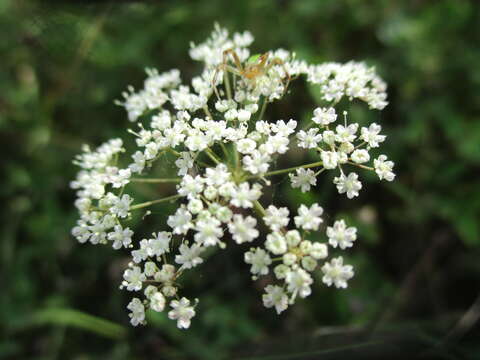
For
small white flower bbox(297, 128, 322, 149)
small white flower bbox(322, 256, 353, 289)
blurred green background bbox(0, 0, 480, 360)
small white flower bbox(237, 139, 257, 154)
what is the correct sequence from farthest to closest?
blurred green background bbox(0, 0, 480, 360) < small white flower bbox(297, 128, 322, 149) < small white flower bbox(237, 139, 257, 154) < small white flower bbox(322, 256, 353, 289)

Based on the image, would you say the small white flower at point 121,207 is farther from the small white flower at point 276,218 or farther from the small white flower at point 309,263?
the small white flower at point 309,263

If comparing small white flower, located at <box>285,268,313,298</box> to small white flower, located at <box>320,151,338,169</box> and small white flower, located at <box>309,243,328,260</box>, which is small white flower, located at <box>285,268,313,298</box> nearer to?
small white flower, located at <box>309,243,328,260</box>

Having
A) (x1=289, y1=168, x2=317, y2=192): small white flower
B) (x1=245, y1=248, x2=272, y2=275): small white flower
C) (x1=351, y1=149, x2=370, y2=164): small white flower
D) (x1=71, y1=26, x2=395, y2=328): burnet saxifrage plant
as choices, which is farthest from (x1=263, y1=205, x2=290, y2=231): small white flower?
(x1=351, y1=149, x2=370, y2=164): small white flower

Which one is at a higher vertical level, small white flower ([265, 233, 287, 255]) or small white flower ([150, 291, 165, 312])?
small white flower ([265, 233, 287, 255])

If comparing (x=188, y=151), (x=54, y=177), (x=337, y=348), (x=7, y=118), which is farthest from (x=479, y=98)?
(x=7, y=118)

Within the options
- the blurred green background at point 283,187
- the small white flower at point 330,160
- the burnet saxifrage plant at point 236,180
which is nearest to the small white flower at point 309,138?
the burnet saxifrage plant at point 236,180

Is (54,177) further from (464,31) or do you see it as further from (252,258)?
(464,31)

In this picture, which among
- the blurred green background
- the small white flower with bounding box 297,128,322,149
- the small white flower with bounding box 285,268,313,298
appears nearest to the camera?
the small white flower with bounding box 285,268,313,298

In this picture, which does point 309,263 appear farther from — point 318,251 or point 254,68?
point 254,68
